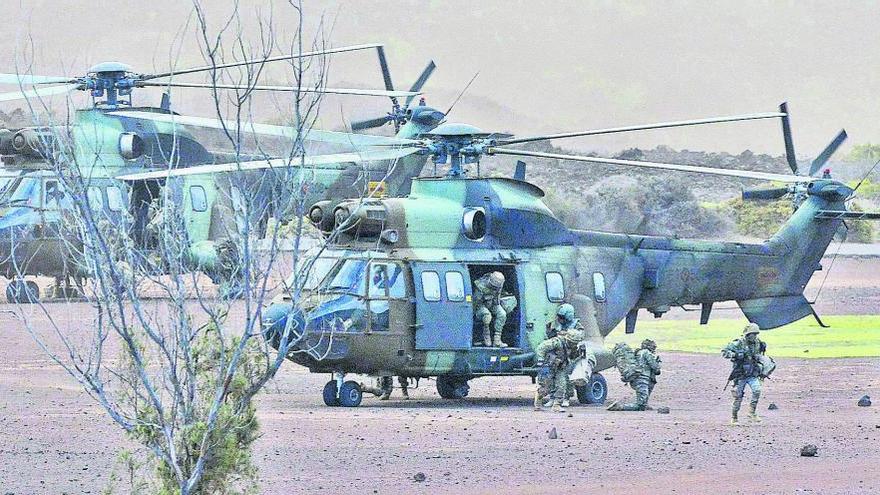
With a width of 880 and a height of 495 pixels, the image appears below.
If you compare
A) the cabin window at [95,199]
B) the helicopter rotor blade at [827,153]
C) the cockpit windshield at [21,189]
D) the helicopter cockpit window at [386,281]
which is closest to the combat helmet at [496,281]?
the helicopter cockpit window at [386,281]

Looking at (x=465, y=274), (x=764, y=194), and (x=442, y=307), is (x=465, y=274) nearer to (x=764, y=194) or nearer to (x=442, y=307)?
(x=442, y=307)

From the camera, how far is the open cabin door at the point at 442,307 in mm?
18094

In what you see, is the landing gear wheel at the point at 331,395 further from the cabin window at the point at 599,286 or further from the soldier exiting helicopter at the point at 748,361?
the soldier exiting helicopter at the point at 748,361

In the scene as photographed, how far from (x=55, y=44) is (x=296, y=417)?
3327cm

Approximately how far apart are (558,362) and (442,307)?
4.38ft

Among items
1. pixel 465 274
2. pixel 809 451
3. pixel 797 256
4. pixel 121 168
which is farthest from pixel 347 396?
pixel 121 168

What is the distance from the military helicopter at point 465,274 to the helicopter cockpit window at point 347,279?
0.03 feet

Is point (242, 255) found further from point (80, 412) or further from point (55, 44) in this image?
point (55, 44)

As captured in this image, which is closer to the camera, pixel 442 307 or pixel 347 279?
pixel 347 279

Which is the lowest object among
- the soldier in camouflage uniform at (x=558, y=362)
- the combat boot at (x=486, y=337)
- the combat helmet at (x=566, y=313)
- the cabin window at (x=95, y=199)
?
the soldier in camouflage uniform at (x=558, y=362)

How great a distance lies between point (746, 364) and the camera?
56.1ft

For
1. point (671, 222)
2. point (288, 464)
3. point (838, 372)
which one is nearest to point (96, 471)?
point (288, 464)

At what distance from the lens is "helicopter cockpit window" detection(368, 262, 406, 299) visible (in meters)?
17.8

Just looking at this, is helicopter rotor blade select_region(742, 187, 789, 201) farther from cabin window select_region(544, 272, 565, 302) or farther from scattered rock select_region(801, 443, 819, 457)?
scattered rock select_region(801, 443, 819, 457)
